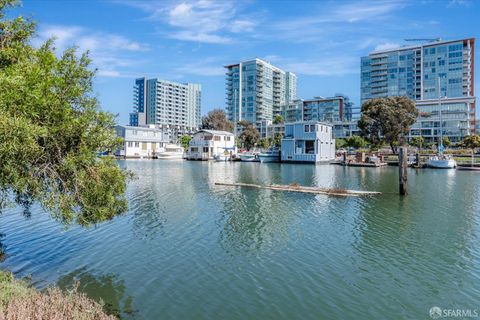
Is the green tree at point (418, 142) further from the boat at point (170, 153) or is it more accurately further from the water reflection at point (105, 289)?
the water reflection at point (105, 289)

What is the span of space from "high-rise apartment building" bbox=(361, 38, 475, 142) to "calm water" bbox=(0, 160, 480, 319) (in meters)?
121

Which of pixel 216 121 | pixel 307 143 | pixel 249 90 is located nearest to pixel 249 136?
pixel 216 121

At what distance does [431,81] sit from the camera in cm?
15550

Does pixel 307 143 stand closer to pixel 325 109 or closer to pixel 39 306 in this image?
pixel 39 306

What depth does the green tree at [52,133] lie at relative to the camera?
354 inches

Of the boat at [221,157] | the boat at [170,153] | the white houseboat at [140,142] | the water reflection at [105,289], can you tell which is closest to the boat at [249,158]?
the boat at [221,157]

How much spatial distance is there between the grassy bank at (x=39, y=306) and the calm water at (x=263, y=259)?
168cm

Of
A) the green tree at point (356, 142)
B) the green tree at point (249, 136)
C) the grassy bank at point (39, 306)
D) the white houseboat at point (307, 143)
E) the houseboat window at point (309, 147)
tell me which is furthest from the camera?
the green tree at point (249, 136)

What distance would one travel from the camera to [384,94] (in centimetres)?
16725

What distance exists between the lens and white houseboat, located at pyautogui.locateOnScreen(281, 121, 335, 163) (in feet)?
272

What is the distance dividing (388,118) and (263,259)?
75605 mm

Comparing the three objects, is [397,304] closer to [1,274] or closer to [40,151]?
Result: [40,151]

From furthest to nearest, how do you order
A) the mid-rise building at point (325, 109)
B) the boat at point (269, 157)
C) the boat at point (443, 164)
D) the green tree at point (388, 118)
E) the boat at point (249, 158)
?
the mid-rise building at point (325, 109) → the boat at point (249, 158) → the boat at point (269, 157) → the green tree at point (388, 118) → the boat at point (443, 164)

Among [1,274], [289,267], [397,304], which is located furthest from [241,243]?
[1,274]
